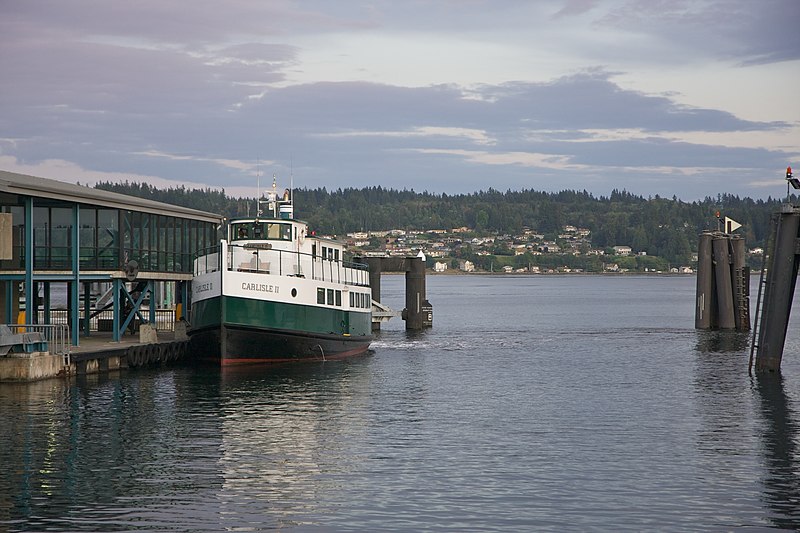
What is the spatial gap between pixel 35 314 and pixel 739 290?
41.6 metres

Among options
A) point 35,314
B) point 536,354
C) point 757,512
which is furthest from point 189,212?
Result: point 757,512

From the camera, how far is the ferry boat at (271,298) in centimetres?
4275

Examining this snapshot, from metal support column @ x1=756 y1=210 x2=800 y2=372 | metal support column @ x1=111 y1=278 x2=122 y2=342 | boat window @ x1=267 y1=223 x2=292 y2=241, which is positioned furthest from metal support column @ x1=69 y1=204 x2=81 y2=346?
metal support column @ x1=756 y1=210 x2=800 y2=372

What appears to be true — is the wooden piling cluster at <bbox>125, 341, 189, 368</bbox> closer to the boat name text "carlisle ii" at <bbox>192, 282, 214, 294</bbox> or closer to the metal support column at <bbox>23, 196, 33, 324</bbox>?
the boat name text "carlisle ii" at <bbox>192, 282, 214, 294</bbox>

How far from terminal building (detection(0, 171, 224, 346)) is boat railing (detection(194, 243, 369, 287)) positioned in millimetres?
2897

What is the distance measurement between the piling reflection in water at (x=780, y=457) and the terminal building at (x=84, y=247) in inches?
1009

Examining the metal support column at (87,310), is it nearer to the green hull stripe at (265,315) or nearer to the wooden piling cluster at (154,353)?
the wooden piling cluster at (154,353)

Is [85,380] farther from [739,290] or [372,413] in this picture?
[739,290]

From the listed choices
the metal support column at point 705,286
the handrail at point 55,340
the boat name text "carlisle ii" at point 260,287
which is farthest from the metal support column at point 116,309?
the metal support column at point 705,286

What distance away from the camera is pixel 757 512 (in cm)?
2016

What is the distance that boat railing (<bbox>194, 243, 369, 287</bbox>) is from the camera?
44.1m

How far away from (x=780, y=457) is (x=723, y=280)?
39.6 metres

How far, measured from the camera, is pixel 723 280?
2498 inches

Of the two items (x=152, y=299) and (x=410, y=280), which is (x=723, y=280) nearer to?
(x=410, y=280)
